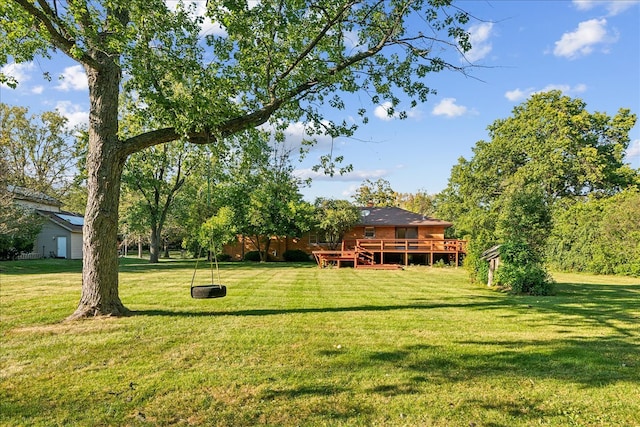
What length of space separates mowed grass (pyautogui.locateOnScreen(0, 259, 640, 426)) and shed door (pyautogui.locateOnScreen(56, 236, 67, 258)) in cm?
2498

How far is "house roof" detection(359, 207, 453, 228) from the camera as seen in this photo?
29.8 meters

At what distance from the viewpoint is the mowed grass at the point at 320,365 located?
11.7 ft

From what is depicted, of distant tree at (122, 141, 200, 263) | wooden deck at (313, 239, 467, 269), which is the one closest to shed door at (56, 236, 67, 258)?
distant tree at (122, 141, 200, 263)

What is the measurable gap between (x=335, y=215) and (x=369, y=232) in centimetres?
413

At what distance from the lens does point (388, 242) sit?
26.4 metres

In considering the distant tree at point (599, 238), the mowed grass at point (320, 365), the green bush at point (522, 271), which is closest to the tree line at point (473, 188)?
the distant tree at point (599, 238)

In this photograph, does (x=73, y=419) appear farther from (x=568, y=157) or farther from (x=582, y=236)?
(x=568, y=157)

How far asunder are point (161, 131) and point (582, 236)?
22.8 meters

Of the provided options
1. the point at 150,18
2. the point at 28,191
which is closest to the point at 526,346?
the point at 150,18

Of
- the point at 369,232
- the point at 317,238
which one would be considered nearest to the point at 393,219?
the point at 369,232

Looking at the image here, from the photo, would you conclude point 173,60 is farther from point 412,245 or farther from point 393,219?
point 393,219

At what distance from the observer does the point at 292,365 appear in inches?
191

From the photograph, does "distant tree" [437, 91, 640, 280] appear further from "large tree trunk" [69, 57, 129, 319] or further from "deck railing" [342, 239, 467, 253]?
"large tree trunk" [69, 57, 129, 319]

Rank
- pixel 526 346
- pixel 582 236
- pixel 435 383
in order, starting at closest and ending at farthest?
1. pixel 435 383
2. pixel 526 346
3. pixel 582 236
